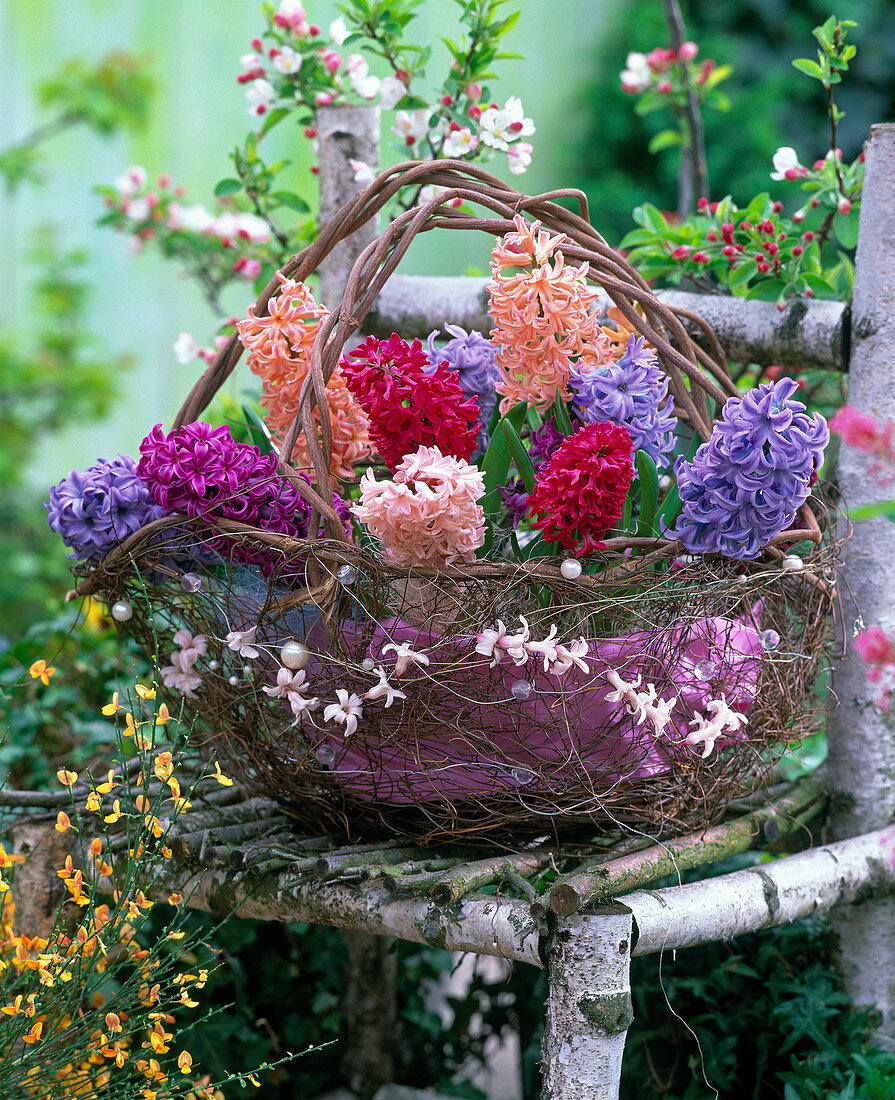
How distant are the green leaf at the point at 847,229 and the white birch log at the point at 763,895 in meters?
0.60

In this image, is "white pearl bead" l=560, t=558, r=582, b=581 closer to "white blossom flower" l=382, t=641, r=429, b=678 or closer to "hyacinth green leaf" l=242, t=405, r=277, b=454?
"white blossom flower" l=382, t=641, r=429, b=678

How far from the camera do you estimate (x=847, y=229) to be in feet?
3.45

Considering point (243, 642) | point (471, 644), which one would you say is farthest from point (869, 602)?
point (243, 642)

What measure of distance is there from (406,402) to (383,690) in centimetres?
22

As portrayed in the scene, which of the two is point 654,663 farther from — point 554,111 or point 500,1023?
point 554,111

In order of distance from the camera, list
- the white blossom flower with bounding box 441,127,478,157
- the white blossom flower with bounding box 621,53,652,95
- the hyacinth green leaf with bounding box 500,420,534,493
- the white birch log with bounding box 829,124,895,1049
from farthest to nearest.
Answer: the white blossom flower with bounding box 621,53,652,95
the white blossom flower with bounding box 441,127,478,157
the white birch log with bounding box 829,124,895,1049
the hyacinth green leaf with bounding box 500,420,534,493

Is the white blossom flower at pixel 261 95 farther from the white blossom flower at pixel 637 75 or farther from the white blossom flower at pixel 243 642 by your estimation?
the white blossom flower at pixel 243 642

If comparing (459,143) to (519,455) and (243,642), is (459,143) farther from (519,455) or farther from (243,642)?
(243,642)

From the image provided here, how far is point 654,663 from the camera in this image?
70 cm

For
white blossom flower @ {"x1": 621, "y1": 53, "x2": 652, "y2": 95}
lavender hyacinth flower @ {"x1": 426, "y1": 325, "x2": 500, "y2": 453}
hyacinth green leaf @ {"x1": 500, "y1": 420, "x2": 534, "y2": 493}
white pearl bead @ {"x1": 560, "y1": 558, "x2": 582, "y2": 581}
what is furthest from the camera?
white blossom flower @ {"x1": 621, "y1": 53, "x2": 652, "y2": 95}

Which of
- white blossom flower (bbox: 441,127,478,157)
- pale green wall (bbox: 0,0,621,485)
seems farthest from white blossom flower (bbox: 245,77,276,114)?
pale green wall (bbox: 0,0,621,485)

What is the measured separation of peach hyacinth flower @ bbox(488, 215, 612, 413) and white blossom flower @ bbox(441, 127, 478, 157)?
0.38 metres

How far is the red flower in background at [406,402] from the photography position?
2.34 ft

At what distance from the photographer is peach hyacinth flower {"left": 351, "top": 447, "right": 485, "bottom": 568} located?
64cm
